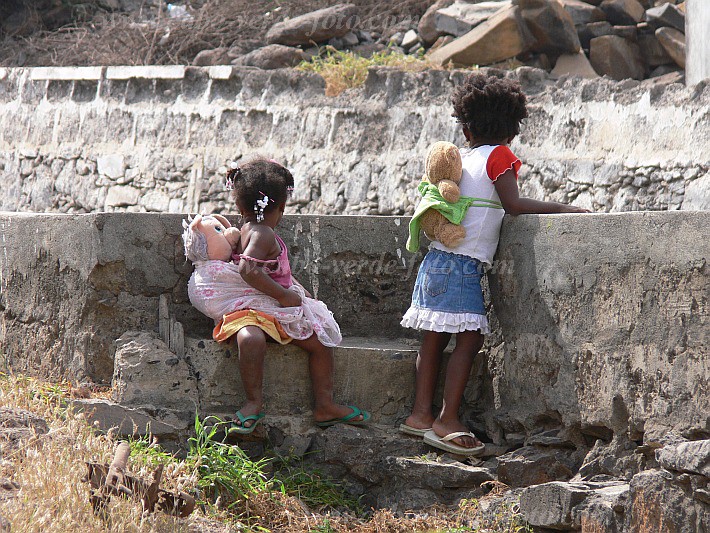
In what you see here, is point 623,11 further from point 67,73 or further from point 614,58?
point 67,73

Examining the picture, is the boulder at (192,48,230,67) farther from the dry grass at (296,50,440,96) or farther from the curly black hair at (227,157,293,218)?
the curly black hair at (227,157,293,218)

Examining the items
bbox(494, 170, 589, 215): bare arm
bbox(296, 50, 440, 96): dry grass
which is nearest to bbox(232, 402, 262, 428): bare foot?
bbox(494, 170, 589, 215): bare arm

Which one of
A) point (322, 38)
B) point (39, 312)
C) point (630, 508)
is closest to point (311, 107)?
point (322, 38)

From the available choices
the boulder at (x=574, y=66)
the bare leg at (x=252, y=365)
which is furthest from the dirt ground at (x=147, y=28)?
the bare leg at (x=252, y=365)

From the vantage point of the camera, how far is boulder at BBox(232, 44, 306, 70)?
9086 millimetres

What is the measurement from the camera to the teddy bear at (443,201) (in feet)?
12.7

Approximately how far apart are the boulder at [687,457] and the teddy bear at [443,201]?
123 centimetres

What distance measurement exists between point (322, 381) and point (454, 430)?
592mm

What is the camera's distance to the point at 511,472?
360 centimetres

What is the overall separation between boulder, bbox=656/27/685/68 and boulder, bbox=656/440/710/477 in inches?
230

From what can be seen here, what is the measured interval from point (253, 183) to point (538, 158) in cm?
344

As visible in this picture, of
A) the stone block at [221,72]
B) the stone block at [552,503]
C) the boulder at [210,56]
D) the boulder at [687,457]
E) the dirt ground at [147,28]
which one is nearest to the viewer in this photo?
the boulder at [687,457]

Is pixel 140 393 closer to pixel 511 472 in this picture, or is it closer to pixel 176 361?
pixel 176 361

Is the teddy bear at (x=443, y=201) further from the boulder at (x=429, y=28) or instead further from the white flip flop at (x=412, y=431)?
the boulder at (x=429, y=28)
